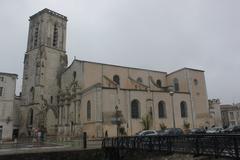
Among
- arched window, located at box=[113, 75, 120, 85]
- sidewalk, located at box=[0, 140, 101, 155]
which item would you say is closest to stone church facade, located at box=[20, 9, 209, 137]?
arched window, located at box=[113, 75, 120, 85]

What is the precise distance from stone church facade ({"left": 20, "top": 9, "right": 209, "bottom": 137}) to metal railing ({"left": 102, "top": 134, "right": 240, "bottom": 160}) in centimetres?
1795

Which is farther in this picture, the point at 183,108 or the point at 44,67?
the point at 44,67

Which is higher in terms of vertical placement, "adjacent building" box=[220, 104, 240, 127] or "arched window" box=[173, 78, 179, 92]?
"arched window" box=[173, 78, 179, 92]

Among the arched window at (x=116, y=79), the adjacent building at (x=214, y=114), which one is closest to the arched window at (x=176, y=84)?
the adjacent building at (x=214, y=114)

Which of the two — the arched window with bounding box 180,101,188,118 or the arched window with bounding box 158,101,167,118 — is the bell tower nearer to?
the arched window with bounding box 158,101,167,118

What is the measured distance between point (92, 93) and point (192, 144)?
28924mm

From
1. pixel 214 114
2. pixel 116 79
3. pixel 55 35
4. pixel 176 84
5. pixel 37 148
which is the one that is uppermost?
pixel 55 35

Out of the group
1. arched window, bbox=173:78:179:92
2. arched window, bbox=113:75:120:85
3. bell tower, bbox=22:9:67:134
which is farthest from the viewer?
arched window, bbox=173:78:179:92

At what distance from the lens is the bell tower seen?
51.2 m

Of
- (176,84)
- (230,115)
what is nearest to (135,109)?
(176,84)

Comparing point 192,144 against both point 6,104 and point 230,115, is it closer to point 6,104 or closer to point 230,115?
point 6,104

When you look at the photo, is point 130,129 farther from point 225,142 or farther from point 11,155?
point 225,142

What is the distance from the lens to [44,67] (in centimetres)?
5391

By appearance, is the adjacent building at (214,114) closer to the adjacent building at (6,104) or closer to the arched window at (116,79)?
the arched window at (116,79)
